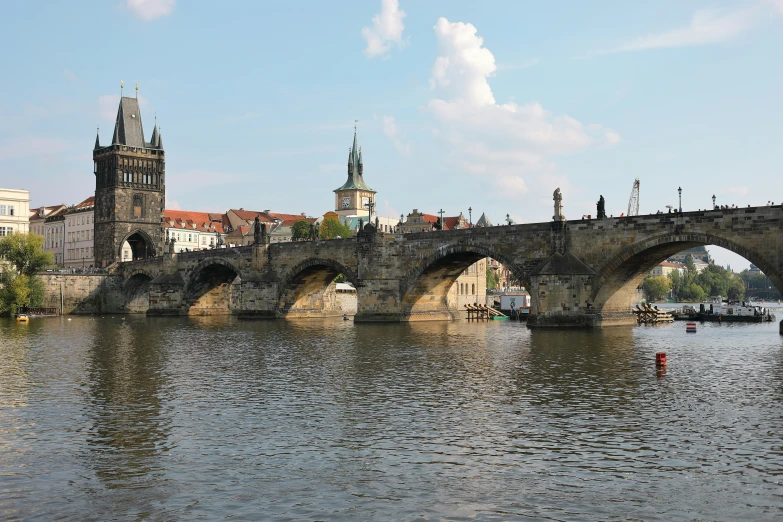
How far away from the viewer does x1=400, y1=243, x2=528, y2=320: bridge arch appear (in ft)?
205

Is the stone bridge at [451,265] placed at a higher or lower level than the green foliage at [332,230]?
lower

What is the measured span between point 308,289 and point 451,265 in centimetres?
2173

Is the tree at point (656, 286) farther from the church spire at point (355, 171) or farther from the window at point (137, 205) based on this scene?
the window at point (137, 205)

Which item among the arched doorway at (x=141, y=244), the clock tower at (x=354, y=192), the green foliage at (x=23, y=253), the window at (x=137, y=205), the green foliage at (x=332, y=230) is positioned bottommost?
the green foliage at (x=23, y=253)

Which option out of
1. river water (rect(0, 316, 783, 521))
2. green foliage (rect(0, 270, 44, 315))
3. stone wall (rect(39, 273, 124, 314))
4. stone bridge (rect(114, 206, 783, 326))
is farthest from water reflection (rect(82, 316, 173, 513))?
stone wall (rect(39, 273, 124, 314))

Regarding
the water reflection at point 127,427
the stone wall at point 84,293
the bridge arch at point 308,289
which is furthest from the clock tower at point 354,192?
the water reflection at point 127,427

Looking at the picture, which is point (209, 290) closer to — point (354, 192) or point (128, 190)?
point (128, 190)

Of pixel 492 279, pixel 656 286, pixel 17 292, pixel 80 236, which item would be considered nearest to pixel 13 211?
pixel 17 292

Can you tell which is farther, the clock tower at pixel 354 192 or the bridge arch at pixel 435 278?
the clock tower at pixel 354 192

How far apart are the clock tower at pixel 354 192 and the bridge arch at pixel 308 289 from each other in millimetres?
99768

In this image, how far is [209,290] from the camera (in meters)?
96.8

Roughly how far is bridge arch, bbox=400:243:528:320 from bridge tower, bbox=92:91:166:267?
61518 mm

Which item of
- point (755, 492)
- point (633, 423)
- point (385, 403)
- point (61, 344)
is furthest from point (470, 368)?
point (61, 344)

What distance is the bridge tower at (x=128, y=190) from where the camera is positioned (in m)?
118
